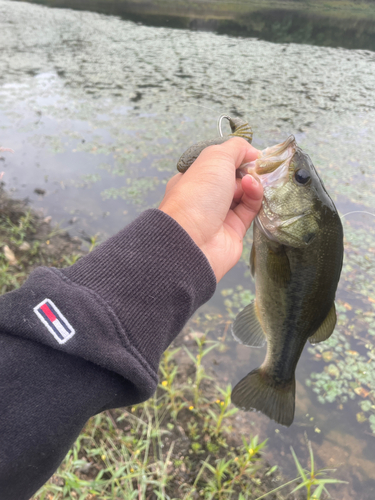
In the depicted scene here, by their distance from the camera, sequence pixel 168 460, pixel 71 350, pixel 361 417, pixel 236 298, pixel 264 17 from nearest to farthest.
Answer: pixel 71 350 < pixel 168 460 < pixel 361 417 < pixel 236 298 < pixel 264 17

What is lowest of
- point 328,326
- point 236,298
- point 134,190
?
point 236,298

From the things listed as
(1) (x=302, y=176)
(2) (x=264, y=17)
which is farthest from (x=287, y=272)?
(2) (x=264, y=17)

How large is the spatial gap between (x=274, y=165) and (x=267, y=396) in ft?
4.38

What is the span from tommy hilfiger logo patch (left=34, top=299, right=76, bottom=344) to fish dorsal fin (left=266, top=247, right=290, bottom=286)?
44.2 inches

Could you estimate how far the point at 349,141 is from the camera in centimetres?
677

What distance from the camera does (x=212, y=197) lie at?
1726mm

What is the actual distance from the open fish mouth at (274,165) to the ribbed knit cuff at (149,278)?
0.65 meters

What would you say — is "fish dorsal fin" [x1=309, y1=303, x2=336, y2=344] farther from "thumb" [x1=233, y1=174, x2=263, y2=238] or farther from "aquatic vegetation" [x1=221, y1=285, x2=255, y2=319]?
"aquatic vegetation" [x1=221, y1=285, x2=255, y2=319]

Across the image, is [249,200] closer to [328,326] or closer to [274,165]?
[274,165]

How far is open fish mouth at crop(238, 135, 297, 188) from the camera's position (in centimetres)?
170

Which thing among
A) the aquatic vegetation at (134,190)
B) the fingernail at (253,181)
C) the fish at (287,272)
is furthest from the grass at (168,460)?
the aquatic vegetation at (134,190)

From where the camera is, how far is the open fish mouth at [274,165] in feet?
5.57

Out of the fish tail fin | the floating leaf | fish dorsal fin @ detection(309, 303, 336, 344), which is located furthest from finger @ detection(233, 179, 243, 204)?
the floating leaf

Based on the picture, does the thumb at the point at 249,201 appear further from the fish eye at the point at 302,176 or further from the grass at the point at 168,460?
the grass at the point at 168,460
